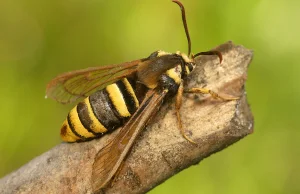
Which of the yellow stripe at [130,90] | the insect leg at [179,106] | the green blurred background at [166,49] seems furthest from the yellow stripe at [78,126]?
the green blurred background at [166,49]

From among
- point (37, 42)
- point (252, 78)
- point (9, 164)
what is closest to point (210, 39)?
point (252, 78)

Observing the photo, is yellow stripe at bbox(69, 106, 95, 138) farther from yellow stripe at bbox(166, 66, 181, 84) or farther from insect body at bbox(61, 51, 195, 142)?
yellow stripe at bbox(166, 66, 181, 84)

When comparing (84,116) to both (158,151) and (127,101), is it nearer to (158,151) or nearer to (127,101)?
(127,101)

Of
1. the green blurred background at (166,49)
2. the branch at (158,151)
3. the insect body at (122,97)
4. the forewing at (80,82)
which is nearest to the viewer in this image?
the branch at (158,151)

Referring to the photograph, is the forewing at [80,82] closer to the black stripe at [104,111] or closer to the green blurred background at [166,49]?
the black stripe at [104,111]

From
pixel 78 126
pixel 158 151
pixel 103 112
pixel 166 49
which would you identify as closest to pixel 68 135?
pixel 78 126

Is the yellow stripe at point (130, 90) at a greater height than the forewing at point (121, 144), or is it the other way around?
the yellow stripe at point (130, 90)

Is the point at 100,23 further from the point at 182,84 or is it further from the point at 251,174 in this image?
the point at 182,84

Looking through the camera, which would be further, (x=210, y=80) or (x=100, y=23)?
(x=100, y=23)
